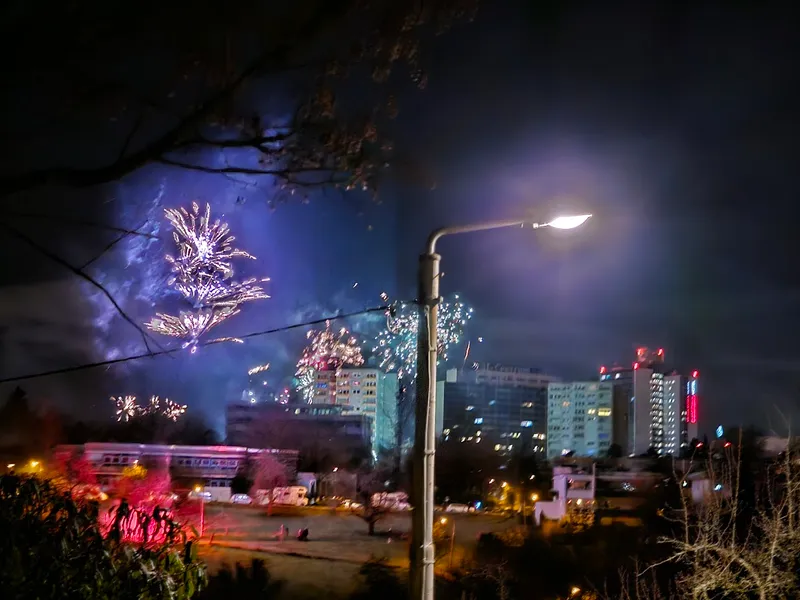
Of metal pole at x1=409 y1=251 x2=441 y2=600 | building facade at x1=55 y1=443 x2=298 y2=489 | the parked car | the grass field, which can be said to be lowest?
the grass field

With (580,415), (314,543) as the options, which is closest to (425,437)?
(314,543)

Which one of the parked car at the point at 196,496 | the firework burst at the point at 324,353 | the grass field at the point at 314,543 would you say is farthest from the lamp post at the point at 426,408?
the firework burst at the point at 324,353

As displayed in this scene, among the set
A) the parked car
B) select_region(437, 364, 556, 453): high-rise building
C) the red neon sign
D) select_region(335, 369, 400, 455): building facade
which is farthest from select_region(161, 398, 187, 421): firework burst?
the red neon sign

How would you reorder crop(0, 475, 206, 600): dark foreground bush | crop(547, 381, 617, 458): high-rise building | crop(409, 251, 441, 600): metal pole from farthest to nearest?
crop(547, 381, 617, 458): high-rise building → crop(409, 251, 441, 600): metal pole → crop(0, 475, 206, 600): dark foreground bush

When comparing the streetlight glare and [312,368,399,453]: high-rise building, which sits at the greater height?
the streetlight glare

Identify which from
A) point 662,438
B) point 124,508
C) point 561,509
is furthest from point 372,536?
point 662,438

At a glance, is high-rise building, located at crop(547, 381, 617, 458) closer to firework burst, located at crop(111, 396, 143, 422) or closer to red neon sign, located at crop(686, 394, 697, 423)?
red neon sign, located at crop(686, 394, 697, 423)
